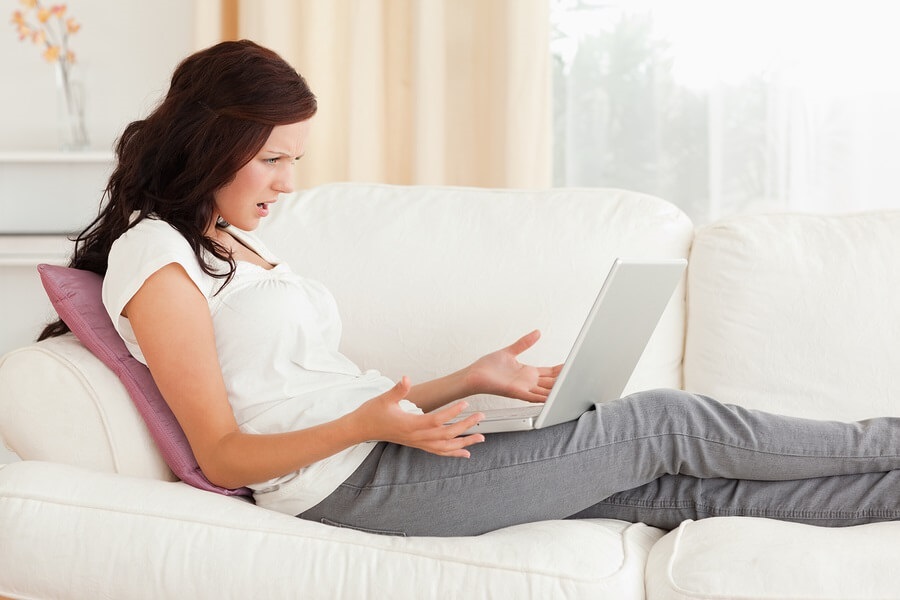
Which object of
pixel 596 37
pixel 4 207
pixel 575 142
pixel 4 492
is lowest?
pixel 4 492

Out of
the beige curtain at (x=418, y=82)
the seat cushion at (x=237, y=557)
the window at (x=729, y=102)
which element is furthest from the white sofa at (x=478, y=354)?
the window at (x=729, y=102)

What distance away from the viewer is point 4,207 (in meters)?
2.89

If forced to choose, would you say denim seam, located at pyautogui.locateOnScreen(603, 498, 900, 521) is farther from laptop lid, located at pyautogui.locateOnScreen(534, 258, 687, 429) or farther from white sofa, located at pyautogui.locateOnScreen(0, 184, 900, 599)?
laptop lid, located at pyautogui.locateOnScreen(534, 258, 687, 429)

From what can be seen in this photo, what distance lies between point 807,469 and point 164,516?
90 cm

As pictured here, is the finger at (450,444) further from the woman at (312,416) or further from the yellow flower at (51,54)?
the yellow flower at (51,54)

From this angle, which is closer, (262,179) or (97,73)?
(262,179)

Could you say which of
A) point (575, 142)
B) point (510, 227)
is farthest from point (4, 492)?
point (575, 142)

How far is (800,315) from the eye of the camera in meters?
1.68

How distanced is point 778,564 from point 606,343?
13.9 inches

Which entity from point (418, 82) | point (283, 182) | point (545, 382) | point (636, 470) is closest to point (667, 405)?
point (636, 470)

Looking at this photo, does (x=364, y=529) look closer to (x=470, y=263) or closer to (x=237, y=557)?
(x=237, y=557)

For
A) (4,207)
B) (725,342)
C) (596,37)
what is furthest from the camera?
(4,207)

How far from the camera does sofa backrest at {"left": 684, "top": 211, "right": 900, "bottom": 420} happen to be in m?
1.64

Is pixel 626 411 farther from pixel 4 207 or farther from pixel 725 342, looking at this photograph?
pixel 4 207
